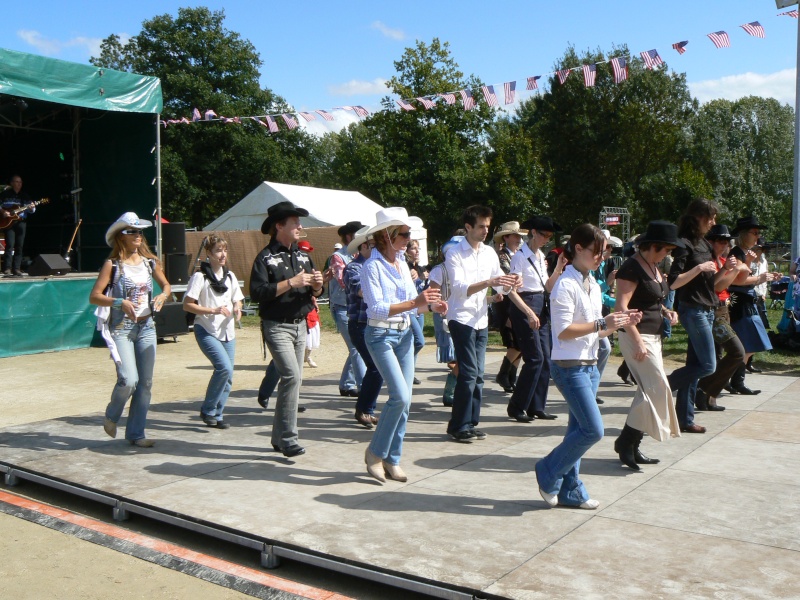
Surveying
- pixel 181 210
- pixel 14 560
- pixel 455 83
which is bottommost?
pixel 14 560

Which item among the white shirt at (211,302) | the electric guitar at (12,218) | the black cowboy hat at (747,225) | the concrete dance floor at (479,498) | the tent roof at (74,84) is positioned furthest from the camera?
the electric guitar at (12,218)

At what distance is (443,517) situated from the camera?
184 inches

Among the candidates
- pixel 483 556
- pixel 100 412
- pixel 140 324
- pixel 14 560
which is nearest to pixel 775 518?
pixel 483 556

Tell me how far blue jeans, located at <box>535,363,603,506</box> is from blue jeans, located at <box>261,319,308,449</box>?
1.99m

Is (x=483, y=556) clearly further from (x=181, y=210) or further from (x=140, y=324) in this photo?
(x=181, y=210)

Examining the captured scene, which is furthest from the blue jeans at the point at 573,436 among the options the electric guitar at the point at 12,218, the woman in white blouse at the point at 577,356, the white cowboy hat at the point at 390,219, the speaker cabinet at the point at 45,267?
the electric guitar at the point at 12,218

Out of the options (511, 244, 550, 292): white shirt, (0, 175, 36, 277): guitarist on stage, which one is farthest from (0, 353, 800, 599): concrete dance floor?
(0, 175, 36, 277): guitarist on stage

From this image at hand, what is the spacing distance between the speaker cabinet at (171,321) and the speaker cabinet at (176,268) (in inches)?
87.5

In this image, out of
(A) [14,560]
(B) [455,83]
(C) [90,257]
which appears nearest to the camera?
(A) [14,560]

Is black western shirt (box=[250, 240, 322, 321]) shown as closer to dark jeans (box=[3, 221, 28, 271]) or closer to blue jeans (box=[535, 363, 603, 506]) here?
blue jeans (box=[535, 363, 603, 506])

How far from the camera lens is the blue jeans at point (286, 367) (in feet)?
19.2

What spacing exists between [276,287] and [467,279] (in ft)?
5.17

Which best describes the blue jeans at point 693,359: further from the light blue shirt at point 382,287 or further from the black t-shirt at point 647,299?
the light blue shirt at point 382,287

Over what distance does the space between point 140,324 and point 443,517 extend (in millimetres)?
3021
